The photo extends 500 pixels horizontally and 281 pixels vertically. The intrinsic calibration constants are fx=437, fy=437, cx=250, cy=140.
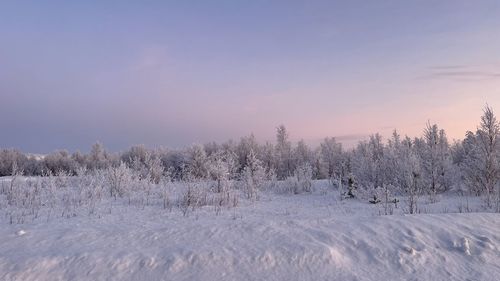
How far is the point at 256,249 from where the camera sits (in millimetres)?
6180

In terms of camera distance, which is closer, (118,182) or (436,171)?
(118,182)

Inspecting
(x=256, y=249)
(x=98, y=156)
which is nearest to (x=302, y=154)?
(x=98, y=156)

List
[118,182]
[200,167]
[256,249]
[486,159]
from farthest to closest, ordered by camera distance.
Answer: [200,167] < [486,159] < [118,182] < [256,249]

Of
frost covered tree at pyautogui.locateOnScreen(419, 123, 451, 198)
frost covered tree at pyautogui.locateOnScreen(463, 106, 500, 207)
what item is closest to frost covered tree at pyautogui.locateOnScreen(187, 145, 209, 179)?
frost covered tree at pyautogui.locateOnScreen(419, 123, 451, 198)

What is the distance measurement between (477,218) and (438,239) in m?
1.51

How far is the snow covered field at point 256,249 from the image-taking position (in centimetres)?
561

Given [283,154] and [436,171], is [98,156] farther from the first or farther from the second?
[436,171]

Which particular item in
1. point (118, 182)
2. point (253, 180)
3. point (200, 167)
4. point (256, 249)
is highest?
point (200, 167)

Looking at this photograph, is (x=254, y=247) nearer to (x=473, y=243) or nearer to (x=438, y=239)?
(x=438, y=239)

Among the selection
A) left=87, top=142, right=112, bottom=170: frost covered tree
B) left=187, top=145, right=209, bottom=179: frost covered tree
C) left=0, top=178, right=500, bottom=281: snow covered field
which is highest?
left=87, top=142, right=112, bottom=170: frost covered tree

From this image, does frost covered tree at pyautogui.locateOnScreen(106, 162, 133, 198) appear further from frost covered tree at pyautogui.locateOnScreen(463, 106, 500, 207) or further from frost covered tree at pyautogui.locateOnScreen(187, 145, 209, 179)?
frost covered tree at pyautogui.locateOnScreen(463, 106, 500, 207)

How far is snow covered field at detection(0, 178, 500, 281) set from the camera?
5.61 metres

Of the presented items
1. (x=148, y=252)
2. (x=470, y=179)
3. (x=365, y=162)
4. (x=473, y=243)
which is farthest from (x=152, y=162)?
(x=473, y=243)

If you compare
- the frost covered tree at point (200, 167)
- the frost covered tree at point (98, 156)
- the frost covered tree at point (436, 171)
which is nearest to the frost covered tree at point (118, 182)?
the frost covered tree at point (200, 167)
